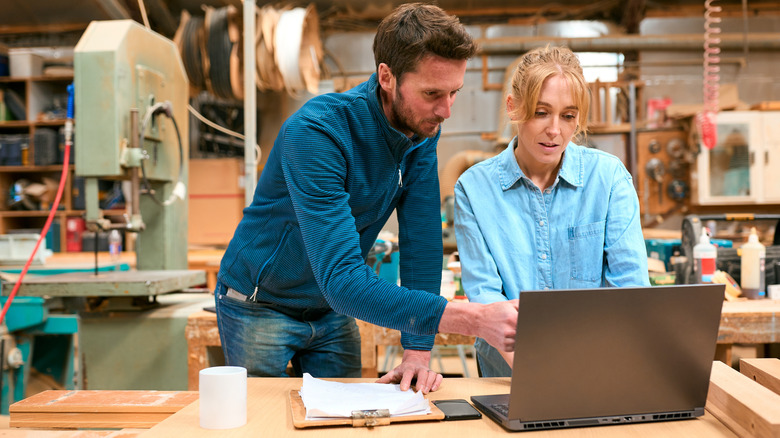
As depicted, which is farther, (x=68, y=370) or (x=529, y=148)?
(x=68, y=370)

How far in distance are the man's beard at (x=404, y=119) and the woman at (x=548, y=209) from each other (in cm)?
21

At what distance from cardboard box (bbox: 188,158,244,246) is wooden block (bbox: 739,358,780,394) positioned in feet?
14.8

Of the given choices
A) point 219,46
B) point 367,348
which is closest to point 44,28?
point 219,46

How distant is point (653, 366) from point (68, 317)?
2.12 metres

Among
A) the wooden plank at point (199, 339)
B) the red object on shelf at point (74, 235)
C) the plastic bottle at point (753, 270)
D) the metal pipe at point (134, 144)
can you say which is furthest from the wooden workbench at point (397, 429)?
the red object on shelf at point (74, 235)

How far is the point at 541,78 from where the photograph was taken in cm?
139

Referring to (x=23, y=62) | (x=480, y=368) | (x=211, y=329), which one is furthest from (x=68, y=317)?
(x=23, y=62)

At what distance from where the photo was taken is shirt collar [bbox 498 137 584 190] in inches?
57.6

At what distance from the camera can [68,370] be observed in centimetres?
278

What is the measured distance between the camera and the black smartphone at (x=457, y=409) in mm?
1108

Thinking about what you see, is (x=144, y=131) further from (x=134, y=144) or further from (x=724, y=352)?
(x=724, y=352)

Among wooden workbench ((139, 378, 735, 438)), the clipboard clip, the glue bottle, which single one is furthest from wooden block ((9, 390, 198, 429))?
the glue bottle

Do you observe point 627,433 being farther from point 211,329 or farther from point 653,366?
point 211,329

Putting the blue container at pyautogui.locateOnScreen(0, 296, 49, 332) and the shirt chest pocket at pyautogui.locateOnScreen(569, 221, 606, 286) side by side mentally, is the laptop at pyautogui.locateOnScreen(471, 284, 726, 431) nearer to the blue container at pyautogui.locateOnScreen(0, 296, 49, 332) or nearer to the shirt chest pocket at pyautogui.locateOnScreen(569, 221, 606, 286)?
the shirt chest pocket at pyautogui.locateOnScreen(569, 221, 606, 286)
